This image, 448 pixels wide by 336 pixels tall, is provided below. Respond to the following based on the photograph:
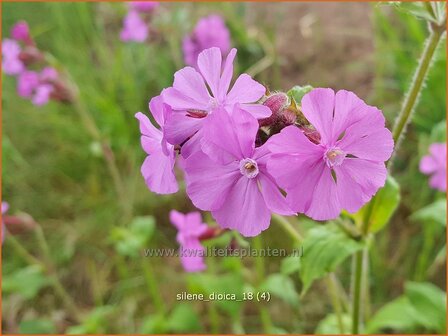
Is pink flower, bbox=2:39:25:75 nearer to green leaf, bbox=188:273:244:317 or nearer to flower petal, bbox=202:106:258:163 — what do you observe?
green leaf, bbox=188:273:244:317

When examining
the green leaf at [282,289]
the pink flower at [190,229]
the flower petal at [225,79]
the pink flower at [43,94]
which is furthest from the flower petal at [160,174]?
the pink flower at [43,94]

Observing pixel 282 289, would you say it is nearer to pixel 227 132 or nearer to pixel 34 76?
pixel 227 132

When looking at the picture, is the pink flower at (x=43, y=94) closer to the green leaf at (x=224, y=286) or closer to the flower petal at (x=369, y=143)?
the green leaf at (x=224, y=286)

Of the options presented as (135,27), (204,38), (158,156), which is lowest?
(158,156)

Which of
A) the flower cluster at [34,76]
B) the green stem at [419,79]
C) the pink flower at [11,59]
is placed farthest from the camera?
the pink flower at [11,59]

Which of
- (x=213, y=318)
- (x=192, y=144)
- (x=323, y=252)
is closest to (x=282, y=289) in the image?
(x=213, y=318)

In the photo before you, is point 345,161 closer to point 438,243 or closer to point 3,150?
point 438,243
